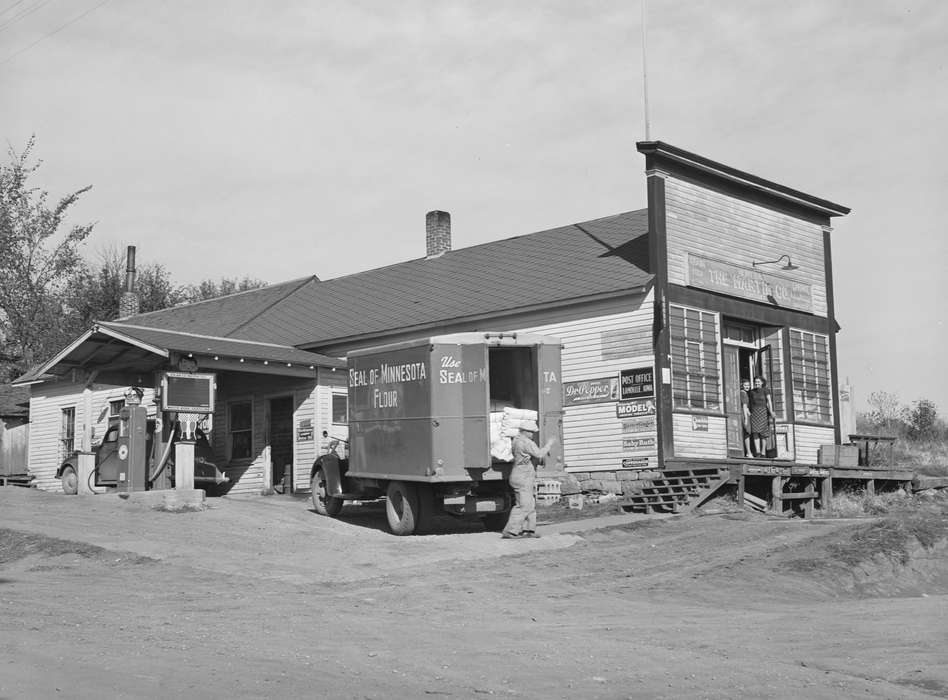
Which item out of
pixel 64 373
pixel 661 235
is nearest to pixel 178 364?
pixel 64 373

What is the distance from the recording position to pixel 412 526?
17859 mm

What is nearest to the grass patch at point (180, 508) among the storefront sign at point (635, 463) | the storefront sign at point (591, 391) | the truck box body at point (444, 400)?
the truck box body at point (444, 400)

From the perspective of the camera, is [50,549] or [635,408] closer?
[50,549]

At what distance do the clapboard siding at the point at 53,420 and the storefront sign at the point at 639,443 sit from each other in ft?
50.9

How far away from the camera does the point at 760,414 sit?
942 inches

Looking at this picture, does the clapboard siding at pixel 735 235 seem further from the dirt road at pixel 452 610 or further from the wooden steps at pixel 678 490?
the dirt road at pixel 452 610

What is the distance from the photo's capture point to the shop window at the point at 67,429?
32594 mm

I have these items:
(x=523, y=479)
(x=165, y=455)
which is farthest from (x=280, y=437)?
(x=523, y=479)

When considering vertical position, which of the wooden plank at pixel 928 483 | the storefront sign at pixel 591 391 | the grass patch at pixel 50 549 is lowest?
the grass patch at pixel 50 549

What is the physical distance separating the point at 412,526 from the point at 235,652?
9433 millimetres

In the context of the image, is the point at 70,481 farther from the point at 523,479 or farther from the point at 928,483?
the point at 928,483

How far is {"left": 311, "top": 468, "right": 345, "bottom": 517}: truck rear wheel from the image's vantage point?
20625 millimetres

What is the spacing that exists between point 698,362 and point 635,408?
1761 millimetres

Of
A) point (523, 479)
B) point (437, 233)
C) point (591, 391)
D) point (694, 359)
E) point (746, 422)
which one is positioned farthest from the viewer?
point (437, 233)
